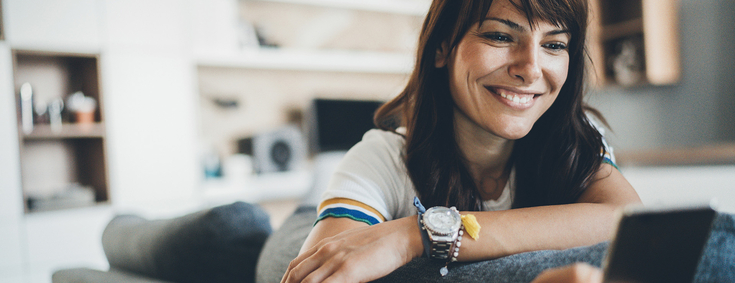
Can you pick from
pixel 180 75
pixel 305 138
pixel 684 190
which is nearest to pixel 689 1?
pixel 684 190

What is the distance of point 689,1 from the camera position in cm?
332

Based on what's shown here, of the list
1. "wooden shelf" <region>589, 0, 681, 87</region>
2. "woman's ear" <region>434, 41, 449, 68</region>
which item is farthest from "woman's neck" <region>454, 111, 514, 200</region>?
"wooden shelf" <region>589, 0, 681, 87</region>

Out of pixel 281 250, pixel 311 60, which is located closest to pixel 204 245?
pixel 281 250

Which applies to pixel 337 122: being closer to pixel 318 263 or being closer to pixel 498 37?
pixel 498 37

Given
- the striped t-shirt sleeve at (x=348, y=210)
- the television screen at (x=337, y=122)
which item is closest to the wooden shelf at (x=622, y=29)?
the television screen at (x=337, y=122)

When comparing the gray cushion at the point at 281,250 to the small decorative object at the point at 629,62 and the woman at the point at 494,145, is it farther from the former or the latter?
the small decorative object at the point at 629,62

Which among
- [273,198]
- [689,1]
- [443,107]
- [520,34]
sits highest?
[689,1]

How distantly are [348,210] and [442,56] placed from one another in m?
0.41

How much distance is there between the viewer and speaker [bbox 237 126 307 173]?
144 inches

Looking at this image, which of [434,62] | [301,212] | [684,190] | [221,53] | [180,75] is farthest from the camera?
[221,53]

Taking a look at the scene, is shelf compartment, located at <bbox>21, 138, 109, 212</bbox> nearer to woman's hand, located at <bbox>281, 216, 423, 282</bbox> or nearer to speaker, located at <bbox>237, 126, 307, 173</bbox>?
speaker, located at <bbox>237, 126, 307, 173</bbox>

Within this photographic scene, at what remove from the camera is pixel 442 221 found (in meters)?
0.66

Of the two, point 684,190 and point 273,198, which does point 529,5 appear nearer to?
point 684,190

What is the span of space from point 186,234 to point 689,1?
3798 mm
